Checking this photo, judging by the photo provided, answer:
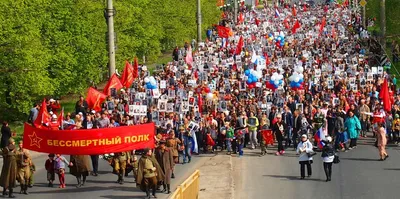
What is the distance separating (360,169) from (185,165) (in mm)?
5119

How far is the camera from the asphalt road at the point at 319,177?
23.9 meters

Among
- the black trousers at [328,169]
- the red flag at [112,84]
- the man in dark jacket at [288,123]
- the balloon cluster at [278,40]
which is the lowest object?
the black trousers at [328,169]

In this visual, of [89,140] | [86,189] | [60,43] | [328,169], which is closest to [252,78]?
[60,43]

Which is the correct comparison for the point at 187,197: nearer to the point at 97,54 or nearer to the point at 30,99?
the point at 30,99

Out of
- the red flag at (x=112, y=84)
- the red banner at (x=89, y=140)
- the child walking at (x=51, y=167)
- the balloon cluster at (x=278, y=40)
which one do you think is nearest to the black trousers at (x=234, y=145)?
the red flag at (x=112, y=84)

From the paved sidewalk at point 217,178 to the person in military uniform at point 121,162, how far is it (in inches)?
80.8

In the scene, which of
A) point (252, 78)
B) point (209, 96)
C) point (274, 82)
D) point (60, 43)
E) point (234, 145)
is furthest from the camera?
point (60, 43)

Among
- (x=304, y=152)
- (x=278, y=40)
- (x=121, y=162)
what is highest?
(x=278, y=40)

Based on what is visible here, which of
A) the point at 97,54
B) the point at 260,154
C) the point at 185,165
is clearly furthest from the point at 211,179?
the point at 97,54

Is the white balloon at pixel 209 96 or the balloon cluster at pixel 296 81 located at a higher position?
the balloon cluster at pixel 296 81

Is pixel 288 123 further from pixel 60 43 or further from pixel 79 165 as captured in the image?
pixel 60 43

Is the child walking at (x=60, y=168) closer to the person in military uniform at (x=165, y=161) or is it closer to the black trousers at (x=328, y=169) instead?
the person in military uniform at (x=165, y=161)

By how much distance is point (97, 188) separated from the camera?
81.9 ft

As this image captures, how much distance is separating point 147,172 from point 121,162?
2.16 m
